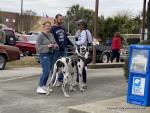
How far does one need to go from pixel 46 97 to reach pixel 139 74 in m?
2.89

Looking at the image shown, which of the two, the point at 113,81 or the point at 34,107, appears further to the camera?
the point at 113,81

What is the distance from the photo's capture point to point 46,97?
10.2 metres

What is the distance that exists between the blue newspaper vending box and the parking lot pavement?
1.45 metres

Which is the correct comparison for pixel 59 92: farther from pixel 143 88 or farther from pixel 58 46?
pixel 143 88

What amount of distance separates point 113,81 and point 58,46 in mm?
2752

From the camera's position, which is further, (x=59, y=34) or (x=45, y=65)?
(x=59, y=34)

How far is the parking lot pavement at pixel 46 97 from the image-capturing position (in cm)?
903

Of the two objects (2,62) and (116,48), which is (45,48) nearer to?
(2,62)

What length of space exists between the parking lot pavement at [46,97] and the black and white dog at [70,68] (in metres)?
0.24

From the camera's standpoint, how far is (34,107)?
905 centimetres

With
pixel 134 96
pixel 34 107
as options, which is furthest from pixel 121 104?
pixel 34 107

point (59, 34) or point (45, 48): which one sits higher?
point (59, 34)

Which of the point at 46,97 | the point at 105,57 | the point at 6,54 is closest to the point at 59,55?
the point at 46,97

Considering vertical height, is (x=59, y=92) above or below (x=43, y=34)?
below
